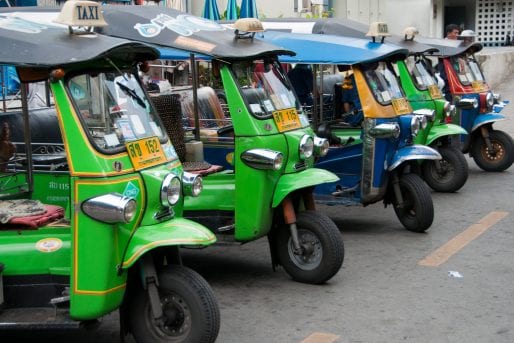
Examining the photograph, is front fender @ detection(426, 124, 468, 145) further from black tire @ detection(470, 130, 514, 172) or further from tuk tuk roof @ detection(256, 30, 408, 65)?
black tire @ detection(470, 130, 514, 172)

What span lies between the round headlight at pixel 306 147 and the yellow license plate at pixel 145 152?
1847 millimetres

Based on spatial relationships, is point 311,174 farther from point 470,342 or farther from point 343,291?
point 470,342

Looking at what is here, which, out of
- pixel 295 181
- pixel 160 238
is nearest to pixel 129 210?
pixel 160 238

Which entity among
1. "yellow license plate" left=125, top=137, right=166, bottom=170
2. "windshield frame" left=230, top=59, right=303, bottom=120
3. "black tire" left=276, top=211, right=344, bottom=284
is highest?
"windshield frame" left=230, top=59, right=303, bottom=120

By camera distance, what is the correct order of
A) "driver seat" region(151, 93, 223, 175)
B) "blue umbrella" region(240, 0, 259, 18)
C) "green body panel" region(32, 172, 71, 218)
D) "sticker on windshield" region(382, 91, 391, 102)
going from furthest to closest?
"blue umbrella" region(240, 0, 259, 18), "sticker on windshield" region(382, 91, 391, 102), "driver seat" region(151, 93, 223, 175), "green body panel" region(32, 172, 71, 218)

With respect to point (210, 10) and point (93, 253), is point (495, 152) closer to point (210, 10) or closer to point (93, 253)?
point (210, 10)

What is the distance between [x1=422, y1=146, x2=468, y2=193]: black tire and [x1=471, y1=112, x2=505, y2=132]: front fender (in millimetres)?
1279

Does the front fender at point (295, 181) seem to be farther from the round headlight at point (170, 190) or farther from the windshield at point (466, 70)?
the windshield at point (466, 70)

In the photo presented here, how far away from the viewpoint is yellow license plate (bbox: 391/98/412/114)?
8413 mm

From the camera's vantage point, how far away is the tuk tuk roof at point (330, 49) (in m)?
8.05

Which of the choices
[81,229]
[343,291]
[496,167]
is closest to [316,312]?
[343,291]

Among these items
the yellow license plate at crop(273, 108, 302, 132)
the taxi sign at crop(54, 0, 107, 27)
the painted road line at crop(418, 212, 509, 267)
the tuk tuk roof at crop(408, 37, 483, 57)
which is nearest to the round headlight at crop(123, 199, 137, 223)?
the taxi sign at crop(54, 0, 107, 27)

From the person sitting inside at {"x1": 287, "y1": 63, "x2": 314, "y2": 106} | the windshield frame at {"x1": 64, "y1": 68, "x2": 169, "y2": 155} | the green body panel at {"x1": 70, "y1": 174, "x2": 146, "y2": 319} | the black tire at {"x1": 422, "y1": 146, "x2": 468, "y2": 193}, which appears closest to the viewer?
the green body panel at {"x1": 70, "y1": 174, "x2": 146, "y2": 319}

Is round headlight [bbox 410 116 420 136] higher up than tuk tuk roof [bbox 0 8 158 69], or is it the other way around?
tuk tuk roof [bbox 0 8 158 69]
